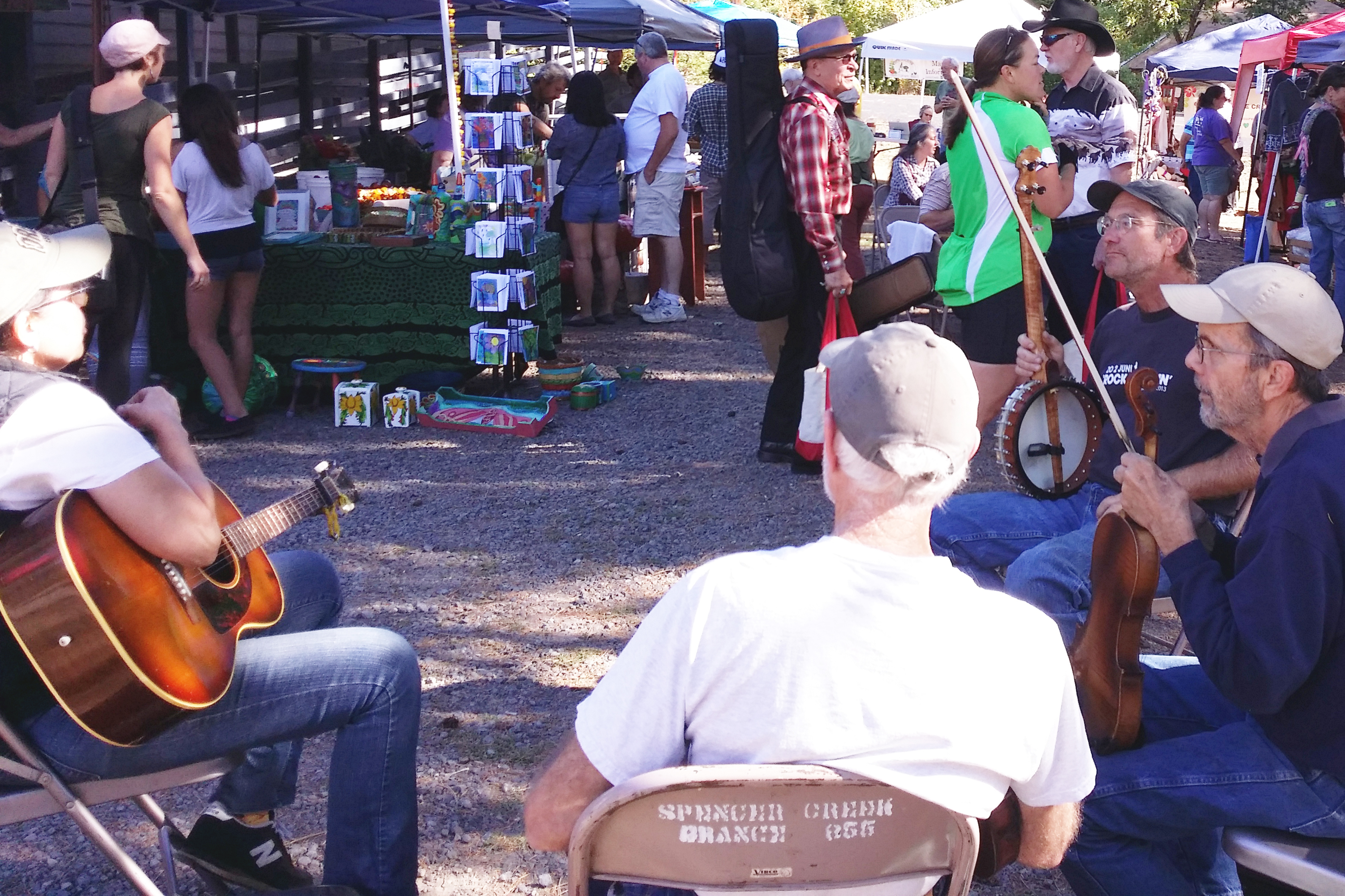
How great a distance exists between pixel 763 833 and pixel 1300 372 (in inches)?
53.7

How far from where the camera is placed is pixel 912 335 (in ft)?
5.73

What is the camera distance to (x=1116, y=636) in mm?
2256

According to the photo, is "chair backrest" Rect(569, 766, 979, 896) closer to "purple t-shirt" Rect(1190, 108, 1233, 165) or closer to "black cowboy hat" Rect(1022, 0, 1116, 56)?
"black cowboy hat" Rect(1022, 0, 1116, 56)

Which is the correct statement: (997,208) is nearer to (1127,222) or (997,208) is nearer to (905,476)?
(1127,222)

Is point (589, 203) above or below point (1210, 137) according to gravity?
below

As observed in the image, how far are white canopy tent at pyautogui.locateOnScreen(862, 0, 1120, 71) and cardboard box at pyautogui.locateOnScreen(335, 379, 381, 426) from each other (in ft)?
25.4

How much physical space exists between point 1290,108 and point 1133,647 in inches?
475

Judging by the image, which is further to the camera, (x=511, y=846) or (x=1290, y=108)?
(x=1290, y=108)

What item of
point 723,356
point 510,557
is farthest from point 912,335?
point 723,356

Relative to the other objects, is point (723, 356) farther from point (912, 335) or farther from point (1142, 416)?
point (912, 335)

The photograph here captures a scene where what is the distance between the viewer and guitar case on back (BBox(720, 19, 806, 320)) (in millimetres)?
5211

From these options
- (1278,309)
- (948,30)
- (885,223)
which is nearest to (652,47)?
(885,223)

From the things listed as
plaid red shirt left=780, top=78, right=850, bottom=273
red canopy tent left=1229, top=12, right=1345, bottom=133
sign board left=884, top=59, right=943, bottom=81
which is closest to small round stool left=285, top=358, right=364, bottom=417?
plaid red shirt left=780, top=78, right=850, bottom=273

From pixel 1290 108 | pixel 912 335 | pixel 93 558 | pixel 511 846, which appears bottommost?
pixel 511 846
